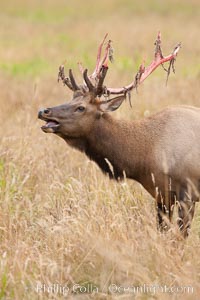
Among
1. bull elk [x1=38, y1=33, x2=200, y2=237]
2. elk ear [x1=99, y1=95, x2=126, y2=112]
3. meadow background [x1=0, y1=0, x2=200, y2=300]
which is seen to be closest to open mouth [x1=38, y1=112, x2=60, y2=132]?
bull elk [x1=38, y1=33, x2=200, y2=237]

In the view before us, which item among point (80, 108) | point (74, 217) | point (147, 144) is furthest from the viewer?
point (147, 144)

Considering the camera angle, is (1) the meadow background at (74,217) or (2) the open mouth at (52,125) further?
(2) the open mouth at (52,125)

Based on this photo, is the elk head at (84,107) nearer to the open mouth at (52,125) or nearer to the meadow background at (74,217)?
the open mouth at (52,125)

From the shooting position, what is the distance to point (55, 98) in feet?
41.6

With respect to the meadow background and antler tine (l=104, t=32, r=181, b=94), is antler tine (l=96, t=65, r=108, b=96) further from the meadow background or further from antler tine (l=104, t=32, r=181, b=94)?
the meadow background

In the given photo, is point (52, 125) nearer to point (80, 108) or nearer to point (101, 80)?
point (80, 108)

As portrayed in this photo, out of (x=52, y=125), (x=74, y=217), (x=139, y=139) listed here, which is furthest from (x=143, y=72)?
(x=74, y=217)

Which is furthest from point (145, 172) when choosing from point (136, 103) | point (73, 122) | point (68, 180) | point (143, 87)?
point (143, 87)

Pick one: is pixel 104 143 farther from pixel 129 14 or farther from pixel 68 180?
pixel 129 14

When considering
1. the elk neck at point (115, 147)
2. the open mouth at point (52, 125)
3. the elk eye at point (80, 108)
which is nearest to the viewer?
the open mouth at point (52, 125)

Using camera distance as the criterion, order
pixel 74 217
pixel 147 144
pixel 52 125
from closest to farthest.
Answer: pixel 74 217
pixel 52 125
pixel 147 144

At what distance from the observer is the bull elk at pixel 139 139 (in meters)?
6.68

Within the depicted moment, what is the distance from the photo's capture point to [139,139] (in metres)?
6.97

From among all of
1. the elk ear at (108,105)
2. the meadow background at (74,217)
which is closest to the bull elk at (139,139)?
the elk ear at (108,105)
